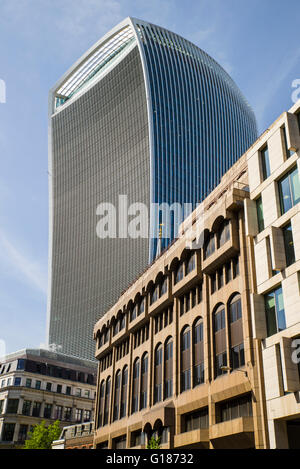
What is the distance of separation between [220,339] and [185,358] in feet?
25.9

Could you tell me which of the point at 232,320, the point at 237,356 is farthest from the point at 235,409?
the point at 232,320

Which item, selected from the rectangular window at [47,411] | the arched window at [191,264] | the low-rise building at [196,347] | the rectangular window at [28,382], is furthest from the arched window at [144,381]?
the rectangular window at [47,411]

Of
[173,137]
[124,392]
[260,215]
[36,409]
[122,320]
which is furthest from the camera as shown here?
[173,137]

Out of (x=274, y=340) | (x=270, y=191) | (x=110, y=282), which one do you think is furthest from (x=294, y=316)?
(x=110, y=282)

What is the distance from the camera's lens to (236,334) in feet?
141

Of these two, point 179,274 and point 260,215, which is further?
point 179,274

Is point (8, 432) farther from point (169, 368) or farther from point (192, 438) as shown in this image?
point (192, 438)

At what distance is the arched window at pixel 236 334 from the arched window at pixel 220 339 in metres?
1.22

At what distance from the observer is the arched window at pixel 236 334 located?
41.9 m

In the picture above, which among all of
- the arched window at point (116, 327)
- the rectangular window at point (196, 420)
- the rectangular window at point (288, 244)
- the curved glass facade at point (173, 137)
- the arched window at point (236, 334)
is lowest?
the rectangular window at point (196, 420)

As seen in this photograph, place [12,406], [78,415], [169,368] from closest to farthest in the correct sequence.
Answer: [169,368], [12,406], [78,415]

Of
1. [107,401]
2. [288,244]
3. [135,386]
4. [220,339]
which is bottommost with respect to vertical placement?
[107,401]

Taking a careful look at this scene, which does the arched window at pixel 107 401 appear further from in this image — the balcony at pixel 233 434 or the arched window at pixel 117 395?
the balcony at pixel 233 434
